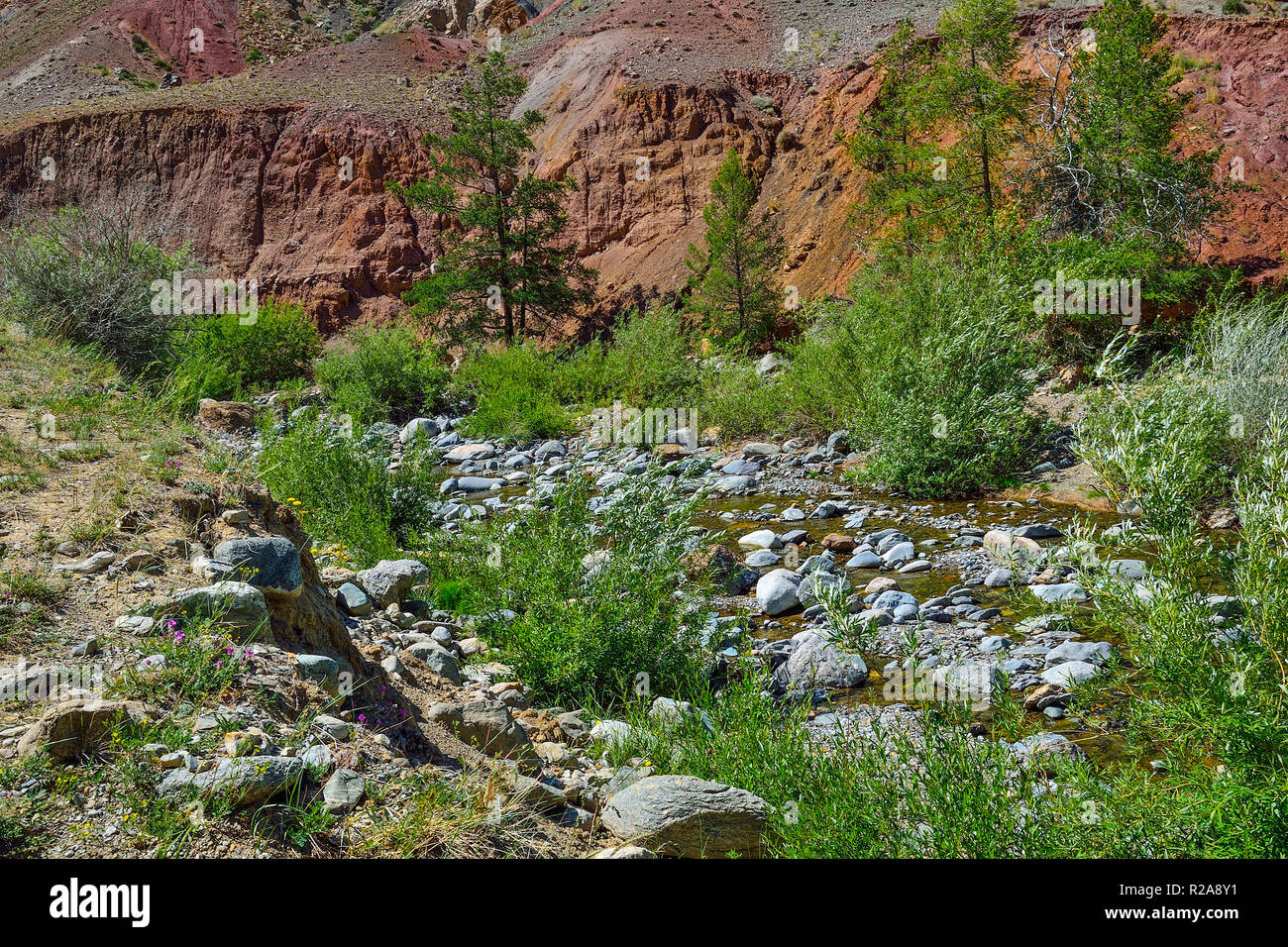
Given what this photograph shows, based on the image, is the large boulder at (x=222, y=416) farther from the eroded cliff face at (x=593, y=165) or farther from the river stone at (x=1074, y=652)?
the eroded cliff face at (x=593, y=165)

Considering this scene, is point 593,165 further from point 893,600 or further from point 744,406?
point 893,600

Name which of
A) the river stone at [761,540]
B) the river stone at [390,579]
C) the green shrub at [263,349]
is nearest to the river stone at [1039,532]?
the river stone at [761,540]

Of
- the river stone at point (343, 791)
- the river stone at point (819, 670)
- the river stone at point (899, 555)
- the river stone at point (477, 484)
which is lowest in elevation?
the river stone at point (819, 670)

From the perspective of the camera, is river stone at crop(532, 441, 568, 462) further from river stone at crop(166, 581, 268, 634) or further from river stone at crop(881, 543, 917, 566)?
river stone at crop(166, 581, 268, 634)

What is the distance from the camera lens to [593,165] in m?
28.7

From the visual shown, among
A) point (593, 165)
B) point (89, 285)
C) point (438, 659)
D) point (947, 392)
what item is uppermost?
point (593, 165)

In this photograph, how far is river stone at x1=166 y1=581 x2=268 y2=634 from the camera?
9.47 feet

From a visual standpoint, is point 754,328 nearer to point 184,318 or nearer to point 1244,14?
point 184,318

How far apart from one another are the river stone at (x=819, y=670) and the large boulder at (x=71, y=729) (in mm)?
3490

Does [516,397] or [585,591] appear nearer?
[585,591]

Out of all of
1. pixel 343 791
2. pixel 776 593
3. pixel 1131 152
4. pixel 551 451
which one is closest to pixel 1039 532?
pixel 776 593

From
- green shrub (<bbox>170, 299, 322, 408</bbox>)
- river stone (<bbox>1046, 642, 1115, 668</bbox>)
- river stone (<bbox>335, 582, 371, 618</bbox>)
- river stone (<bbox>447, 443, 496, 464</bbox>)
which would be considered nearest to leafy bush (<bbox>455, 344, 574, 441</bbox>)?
river stone (<bbox>447, 443, 496, 464</bbox>)

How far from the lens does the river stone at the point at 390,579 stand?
→ 5.27 metres

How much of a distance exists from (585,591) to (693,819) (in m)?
2.29
